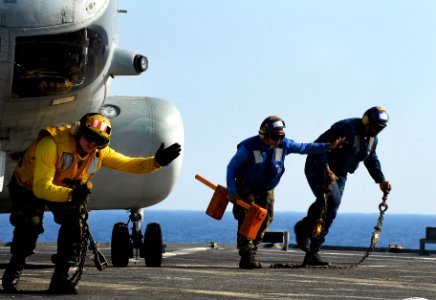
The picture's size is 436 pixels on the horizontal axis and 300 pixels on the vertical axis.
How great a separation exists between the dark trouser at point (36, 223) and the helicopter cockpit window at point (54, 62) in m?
2.18

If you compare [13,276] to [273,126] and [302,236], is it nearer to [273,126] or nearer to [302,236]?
[273,126]

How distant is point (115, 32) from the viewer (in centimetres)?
1259

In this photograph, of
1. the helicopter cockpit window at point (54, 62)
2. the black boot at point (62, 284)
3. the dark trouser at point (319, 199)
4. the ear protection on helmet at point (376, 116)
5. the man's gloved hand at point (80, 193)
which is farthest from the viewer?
the dark trouser at point (319, 199)

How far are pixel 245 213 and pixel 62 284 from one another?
13.9 feet

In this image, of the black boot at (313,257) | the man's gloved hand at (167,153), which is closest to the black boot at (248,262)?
the black boot at (313,257)

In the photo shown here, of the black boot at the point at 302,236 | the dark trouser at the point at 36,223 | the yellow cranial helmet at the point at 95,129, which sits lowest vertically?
the dark trouser at the point at 36,223

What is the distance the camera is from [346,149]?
13.2 m

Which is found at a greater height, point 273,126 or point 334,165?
point 273,126

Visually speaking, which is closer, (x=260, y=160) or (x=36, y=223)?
(x=36, y=223)

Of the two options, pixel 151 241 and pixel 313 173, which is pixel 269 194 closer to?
pixel 313 173

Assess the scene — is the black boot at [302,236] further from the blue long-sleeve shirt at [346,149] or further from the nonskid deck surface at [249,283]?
the blue long-sleeve shirt at [346,149]

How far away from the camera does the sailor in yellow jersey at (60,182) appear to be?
8.56m

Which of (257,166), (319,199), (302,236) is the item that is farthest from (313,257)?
(257,166)

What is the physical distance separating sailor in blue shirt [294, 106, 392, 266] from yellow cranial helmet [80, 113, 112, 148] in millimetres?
4653
